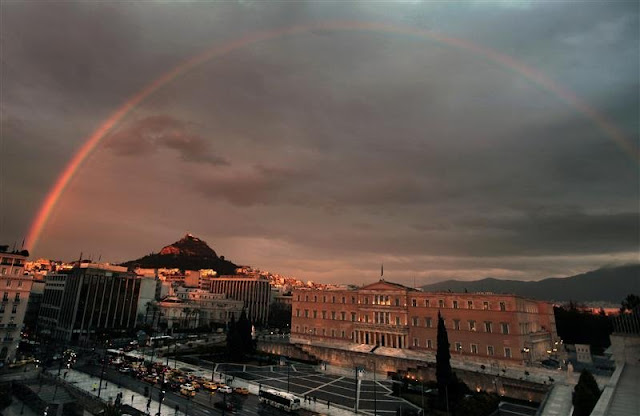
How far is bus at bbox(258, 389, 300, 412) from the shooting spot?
157 ft

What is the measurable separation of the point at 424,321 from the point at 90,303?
329 ft

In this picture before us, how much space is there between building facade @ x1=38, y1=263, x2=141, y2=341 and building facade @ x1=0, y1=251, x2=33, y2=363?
39602 millimetres

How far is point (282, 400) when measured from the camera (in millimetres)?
48531

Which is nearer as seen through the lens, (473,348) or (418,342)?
(473,348)

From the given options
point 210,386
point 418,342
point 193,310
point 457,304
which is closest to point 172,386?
point 210,386

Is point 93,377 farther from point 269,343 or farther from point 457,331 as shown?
point 457,331

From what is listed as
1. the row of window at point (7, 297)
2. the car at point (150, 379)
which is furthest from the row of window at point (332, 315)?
the row of window at point (7, 297)

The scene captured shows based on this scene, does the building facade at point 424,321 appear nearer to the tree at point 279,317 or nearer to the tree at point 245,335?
the tree at point 245,335

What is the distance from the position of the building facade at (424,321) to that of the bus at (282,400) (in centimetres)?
4191

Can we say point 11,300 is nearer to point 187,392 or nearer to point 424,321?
point 187,392

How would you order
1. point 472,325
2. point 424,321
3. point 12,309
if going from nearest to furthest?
point 12,309 < point 472,325 < point 424,321

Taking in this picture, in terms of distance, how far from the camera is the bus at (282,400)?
47.9 m

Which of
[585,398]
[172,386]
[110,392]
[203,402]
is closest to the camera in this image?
[585,398]

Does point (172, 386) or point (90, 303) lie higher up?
point (90, 303)
